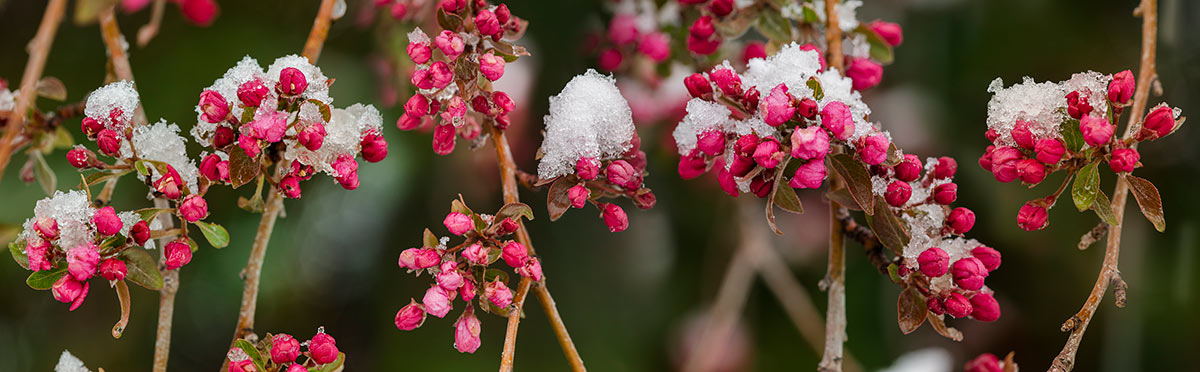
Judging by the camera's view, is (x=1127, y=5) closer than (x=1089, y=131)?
No

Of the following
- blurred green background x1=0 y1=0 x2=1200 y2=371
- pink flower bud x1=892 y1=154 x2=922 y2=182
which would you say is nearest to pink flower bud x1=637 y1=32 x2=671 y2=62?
blurred green background x1=0 y1=0 x2=1200 y2=371

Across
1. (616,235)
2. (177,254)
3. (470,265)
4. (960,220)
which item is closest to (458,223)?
(470,265)

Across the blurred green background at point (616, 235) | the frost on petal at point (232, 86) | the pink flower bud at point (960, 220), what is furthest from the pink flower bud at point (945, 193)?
the blurred green background at point (616, 235)

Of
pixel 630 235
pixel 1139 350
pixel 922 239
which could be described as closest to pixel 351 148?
pixel 922 239

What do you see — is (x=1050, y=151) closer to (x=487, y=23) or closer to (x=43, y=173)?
(x=487, y=23)

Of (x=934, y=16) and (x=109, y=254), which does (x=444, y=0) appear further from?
(x=934, y=16)
